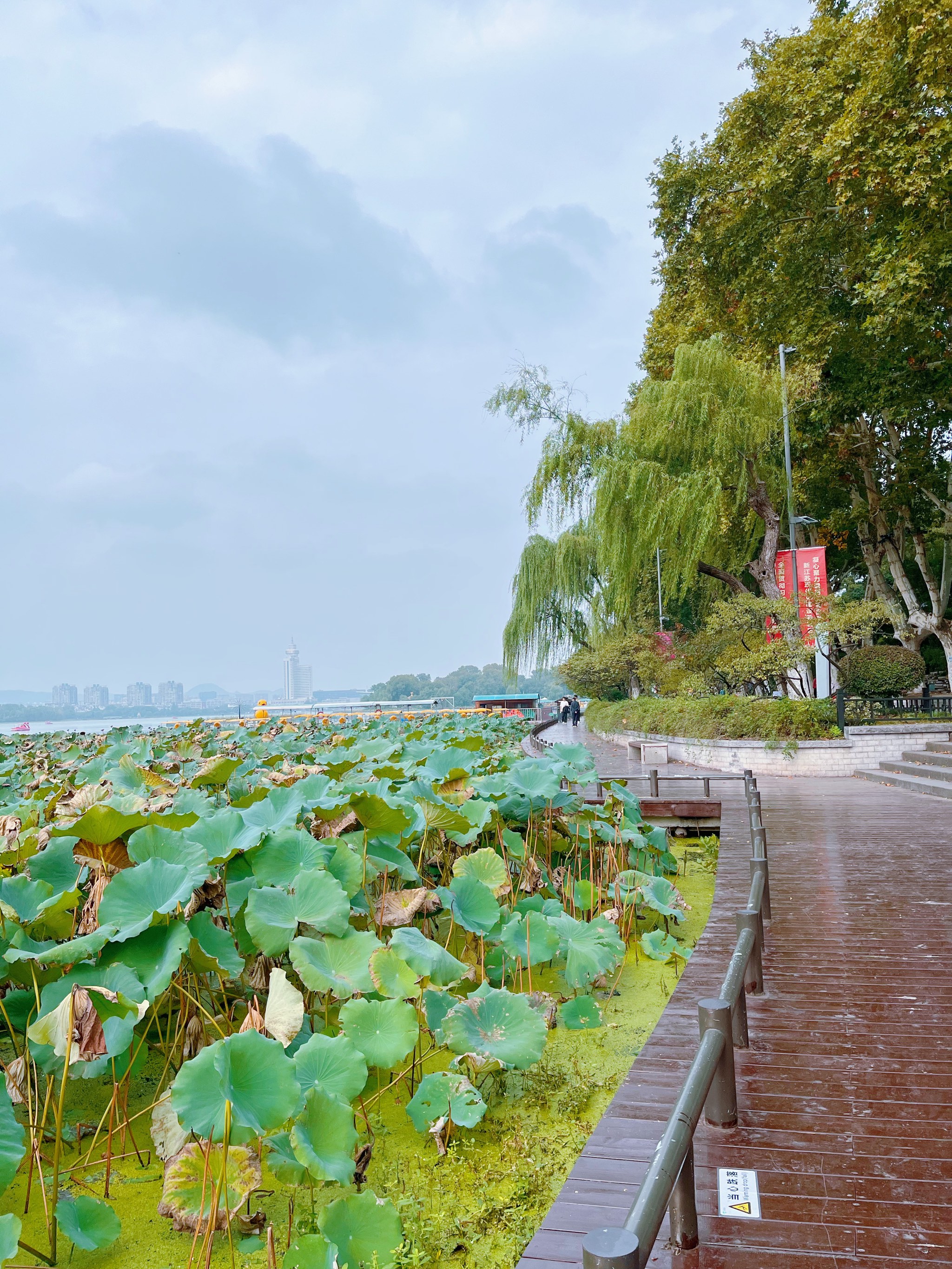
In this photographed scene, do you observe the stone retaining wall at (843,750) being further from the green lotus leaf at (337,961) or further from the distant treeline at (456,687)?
the distant treeline at (456,687)

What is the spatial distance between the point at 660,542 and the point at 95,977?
42.2 ft

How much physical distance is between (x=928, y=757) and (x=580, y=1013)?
8955 millimetres

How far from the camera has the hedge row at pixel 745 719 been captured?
1177 centimetres

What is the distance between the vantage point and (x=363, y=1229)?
1.75 m

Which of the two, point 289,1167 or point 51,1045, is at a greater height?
point 51,1045

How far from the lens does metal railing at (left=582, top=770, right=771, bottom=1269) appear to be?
1.12 m

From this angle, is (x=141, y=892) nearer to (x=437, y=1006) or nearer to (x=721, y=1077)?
(x=437, y=1006)

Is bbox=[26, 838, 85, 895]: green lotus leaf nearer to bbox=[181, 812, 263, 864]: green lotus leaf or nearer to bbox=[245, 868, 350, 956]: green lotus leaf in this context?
bbox=[181, 812, 263, 864]: green lotus leaf

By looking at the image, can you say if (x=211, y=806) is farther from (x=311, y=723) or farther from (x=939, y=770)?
(x=311, y=723)

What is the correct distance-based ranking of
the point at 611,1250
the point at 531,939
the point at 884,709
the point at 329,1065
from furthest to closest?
the point at 884,709 → the point at 531,939 → the point at 329,1065 → the point at 611,1250

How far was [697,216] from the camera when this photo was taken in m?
13.6

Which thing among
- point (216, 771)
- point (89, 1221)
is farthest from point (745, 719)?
point (89, 1221)

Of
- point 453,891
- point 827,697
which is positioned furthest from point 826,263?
point 453,891

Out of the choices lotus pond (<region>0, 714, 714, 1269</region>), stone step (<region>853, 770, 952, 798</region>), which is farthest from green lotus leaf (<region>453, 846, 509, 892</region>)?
stone step (<region>853, 770, 952, 798</region>)
